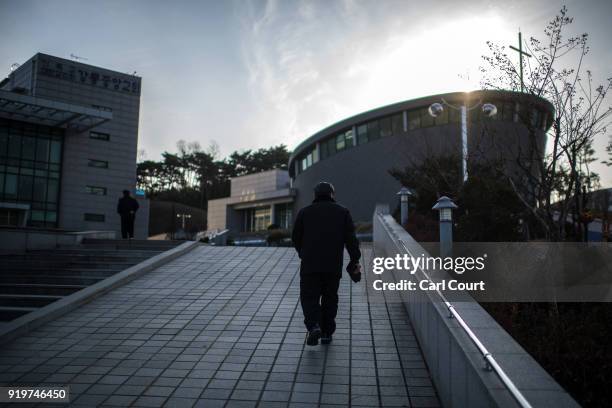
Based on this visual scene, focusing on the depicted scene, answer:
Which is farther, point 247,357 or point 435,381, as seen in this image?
point 247,357

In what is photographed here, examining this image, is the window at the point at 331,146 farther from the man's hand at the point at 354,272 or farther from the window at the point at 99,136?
the man's hand at the point at 354,272

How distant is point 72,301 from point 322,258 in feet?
14.7

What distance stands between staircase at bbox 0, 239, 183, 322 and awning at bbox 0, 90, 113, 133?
13498 millimetres

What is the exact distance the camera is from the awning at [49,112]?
2238 cm

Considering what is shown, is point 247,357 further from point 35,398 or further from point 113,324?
point 113,324

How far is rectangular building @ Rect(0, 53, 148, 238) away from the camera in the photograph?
24.8 m

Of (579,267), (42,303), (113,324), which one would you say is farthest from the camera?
(42,303)

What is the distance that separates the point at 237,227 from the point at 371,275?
39.5 m

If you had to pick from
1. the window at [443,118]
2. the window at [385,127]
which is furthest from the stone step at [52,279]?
the window at [385,127]

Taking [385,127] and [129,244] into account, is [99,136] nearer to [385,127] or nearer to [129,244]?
[129,244]

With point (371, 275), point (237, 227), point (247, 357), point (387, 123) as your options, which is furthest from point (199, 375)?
point (237, 227)

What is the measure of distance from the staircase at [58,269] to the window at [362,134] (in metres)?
21.8

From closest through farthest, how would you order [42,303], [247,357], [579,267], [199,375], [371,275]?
[199,375] < [247,357] < [579,267] < [42,303] < [371,275]

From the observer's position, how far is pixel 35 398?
12.5ft
